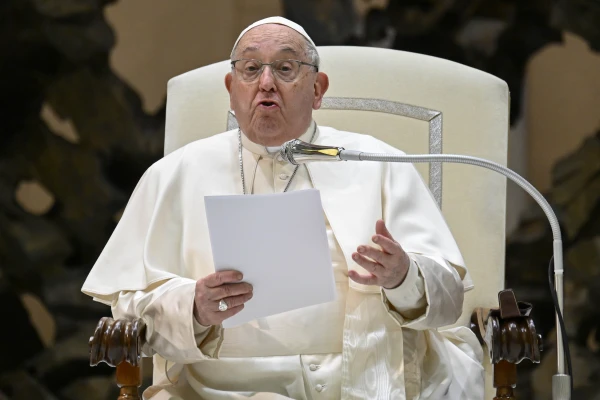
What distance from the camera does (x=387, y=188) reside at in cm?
325

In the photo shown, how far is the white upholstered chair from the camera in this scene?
3.52m

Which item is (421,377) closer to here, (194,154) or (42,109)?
(194,154)

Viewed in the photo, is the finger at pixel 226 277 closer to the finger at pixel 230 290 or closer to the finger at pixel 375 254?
the finger at pixel 230 290

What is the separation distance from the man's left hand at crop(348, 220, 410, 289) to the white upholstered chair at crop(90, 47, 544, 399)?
0.80 meters

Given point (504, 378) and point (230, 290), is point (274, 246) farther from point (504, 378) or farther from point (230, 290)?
point (504, 378)

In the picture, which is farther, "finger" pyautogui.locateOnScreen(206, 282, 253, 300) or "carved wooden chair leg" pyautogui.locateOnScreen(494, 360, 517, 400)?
"carved wooden chair leg" pyautogui.locateOnScreen(494, 360, 517, 400)

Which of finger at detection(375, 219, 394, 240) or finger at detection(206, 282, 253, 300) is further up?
finger at detection(375, 219, 394, 240)

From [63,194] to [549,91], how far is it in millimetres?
2504

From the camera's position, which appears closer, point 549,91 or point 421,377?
point 421,377

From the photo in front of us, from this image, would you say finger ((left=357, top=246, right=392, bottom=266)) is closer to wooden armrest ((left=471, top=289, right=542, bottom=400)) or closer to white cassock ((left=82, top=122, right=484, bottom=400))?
white cassock ((left=82, top=122, right=484, bottom=400))

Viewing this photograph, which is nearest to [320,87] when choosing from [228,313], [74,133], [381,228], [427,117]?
[427,117]

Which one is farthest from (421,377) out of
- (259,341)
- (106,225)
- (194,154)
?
(106,225)

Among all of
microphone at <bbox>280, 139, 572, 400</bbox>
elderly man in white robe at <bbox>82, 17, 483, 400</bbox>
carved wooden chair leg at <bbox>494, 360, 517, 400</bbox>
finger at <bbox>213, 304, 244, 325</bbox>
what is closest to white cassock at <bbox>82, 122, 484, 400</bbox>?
elderly man in white robe at <bbox>82, 17, 483, 400</bbox>

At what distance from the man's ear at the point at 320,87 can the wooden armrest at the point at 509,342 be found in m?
0.95
